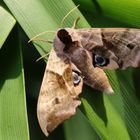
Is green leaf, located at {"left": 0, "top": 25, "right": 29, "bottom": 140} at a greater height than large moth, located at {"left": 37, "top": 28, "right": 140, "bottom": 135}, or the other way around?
green leaf, located at {"left": 0, "top": 25, "right": 29, "bottom": 140}

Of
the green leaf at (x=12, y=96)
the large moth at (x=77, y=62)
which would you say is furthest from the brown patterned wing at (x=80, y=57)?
the green leaf at (x=12, y=96)

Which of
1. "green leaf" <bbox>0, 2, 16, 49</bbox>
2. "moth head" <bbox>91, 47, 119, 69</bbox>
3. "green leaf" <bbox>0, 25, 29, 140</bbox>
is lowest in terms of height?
"moth head" <bbox>91, 47, 119, 69</bbox>

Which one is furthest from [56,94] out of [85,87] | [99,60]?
[99,60]

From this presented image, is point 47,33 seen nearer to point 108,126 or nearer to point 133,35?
point 133,35

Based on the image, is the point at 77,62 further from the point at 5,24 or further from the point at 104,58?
the point at 5,24

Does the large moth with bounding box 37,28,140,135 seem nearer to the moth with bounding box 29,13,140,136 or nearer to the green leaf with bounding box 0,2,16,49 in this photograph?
the moth with bounding box 29,13,140,136

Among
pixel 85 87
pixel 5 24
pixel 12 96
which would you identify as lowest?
pixel 85 87

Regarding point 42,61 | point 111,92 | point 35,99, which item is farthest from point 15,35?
point 111,92

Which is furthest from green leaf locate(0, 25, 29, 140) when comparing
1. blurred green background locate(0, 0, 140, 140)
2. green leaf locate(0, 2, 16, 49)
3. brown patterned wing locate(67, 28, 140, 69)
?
brown patterned wing locate(67, 28, 140, 69)
